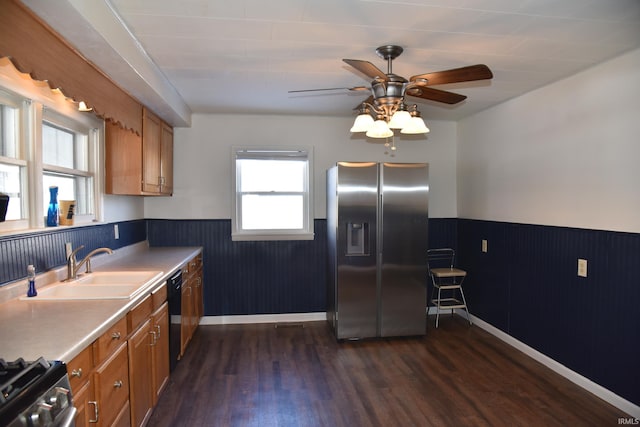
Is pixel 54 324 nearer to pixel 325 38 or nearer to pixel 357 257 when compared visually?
pixel 325 38

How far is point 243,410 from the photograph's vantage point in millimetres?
2564

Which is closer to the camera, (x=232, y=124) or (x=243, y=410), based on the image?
(x=243, y=410)

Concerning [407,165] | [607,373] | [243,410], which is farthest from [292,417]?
[407,165]

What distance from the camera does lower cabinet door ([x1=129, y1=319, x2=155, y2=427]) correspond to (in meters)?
2.06

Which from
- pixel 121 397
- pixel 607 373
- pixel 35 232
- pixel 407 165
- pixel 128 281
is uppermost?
pixel 407 165

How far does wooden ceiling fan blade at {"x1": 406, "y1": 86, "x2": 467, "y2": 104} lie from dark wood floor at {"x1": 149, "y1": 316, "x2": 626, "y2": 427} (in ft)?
6.90

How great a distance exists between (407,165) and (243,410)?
2643 mm

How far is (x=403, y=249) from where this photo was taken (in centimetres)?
387

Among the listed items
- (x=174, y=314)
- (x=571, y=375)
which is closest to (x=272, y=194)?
(x=174, y=314)

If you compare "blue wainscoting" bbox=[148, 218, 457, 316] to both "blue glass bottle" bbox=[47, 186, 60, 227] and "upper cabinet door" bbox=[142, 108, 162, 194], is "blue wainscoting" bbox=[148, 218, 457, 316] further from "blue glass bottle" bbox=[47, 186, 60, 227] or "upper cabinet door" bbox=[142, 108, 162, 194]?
"blue glass bottle" bbox=[47, 186, 60, 227]

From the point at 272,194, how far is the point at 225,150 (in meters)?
0.74

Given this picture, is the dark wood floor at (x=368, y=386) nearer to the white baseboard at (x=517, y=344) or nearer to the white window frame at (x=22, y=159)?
the white baseboard at (x=517, y=344)

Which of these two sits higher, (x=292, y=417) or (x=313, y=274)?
(x=313, y=274)

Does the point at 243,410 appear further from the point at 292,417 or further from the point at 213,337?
the point at 213,337
